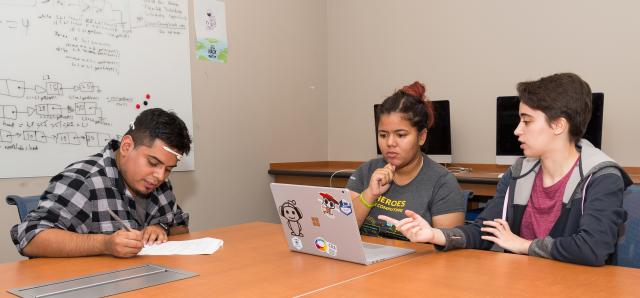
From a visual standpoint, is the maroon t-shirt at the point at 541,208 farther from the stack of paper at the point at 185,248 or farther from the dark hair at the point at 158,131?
the dark hair at the point at 158,131

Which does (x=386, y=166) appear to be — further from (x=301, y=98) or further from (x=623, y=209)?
(x=301, y=98)

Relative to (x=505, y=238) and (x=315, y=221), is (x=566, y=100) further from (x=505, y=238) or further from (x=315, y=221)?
(x=315, y=221)

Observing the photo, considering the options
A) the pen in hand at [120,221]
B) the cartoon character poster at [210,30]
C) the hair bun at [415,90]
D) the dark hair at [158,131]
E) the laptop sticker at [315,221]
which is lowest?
the pen in hand at [120,221]

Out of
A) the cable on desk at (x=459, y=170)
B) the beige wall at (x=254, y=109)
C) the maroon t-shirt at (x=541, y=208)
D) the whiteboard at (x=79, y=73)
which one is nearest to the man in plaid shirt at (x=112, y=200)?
the whiteboard at (x=79, y=73)

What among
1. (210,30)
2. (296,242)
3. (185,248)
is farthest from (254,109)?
(296,242)

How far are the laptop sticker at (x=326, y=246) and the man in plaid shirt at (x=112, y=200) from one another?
0.52 metres

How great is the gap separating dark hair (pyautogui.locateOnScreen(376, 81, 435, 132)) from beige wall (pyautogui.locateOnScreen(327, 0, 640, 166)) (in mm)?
1398

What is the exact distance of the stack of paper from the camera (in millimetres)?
1659

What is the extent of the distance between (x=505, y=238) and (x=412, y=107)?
2.31ft

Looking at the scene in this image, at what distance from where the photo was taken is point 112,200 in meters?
1.86

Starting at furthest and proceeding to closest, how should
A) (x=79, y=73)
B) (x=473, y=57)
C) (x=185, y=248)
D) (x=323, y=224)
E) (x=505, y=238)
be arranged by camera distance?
1. (x=473, y=57)
2. (x=79, y=73)
3. (x=185, y=248)
4. (x=505, y=238)
5. (x=323, y=224)

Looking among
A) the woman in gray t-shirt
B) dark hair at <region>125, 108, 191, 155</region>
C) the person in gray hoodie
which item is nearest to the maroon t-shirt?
the person in gray hoodie

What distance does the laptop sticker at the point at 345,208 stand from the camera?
1.39 metres

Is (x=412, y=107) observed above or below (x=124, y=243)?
above
